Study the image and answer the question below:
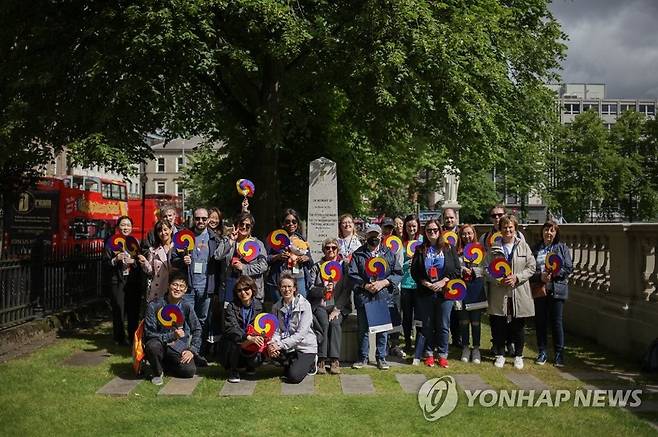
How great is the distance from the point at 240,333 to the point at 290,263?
4.34 feet

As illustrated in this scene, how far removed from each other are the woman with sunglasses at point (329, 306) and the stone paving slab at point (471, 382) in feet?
4.96

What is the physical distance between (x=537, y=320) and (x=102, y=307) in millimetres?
9600

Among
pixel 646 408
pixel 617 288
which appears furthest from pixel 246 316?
pixel 617 288

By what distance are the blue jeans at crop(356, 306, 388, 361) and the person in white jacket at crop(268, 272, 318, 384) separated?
2.96ft

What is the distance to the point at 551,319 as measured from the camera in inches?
359

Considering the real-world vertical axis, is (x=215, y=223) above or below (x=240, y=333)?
above

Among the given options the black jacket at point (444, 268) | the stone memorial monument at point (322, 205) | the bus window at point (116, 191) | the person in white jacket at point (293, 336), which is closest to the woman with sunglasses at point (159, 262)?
the person in white jacket at point (293, 336)

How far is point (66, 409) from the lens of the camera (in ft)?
21.5

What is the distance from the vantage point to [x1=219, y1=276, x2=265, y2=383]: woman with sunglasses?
784 cm

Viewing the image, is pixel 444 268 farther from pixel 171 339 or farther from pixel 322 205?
pixel 171 339

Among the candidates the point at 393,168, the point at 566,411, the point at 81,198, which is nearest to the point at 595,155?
the point at 393,168

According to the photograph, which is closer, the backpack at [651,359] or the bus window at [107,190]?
the backpack at [651,359]

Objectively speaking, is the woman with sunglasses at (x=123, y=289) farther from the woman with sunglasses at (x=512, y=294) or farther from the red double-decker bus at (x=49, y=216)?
the red double-decker bus at (x=49, y=216)

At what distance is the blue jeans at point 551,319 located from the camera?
892 cm
